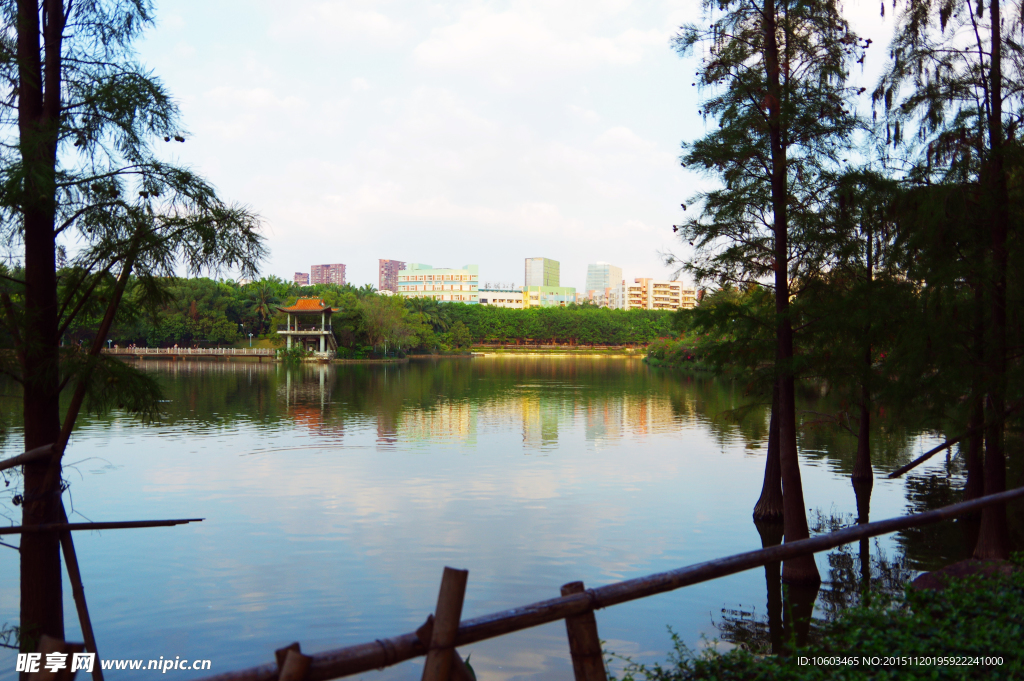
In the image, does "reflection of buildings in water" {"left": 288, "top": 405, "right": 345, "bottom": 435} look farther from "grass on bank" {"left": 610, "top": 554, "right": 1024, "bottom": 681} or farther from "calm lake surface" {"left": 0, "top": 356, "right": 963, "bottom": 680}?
"grass on bank" {"left": 610, "top": 554, "right": 1024, "bottom": 681}

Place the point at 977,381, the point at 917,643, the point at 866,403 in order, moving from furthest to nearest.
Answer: the point at 866,403
the point at 977,381
the point at 917,643

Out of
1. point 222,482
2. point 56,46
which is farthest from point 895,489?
point 56,46

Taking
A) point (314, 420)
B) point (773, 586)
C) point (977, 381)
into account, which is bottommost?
point (773, 586)

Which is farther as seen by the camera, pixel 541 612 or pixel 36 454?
pixel 36 454

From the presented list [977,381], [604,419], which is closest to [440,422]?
[604,419]

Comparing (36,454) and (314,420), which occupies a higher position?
(36,454)

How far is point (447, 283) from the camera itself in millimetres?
174500

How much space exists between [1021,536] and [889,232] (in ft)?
16.9

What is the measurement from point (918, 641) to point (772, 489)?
905 cm

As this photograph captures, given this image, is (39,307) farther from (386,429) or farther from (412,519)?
(386,429)

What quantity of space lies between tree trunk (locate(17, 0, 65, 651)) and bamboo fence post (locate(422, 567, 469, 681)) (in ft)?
11.5

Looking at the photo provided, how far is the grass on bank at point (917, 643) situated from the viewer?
4.10 metres

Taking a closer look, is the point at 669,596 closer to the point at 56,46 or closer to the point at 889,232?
the point at 889,232

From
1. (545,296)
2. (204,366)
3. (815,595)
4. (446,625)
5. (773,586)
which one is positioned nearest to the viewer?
(446,625)
